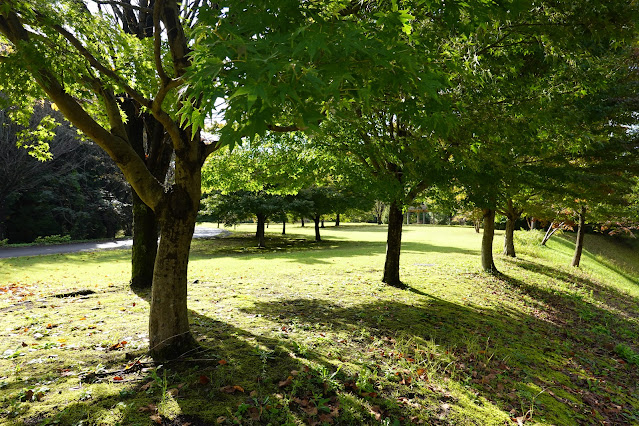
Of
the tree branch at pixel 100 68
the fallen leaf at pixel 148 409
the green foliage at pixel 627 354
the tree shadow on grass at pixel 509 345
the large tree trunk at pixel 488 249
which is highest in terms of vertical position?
the tree branch at pixel 100 68

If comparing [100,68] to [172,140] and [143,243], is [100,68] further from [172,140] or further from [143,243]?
[143,243]

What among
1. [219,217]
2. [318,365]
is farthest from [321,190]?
[318,365]

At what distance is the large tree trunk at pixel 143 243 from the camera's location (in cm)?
796

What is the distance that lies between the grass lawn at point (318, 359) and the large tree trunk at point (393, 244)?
1.84ft

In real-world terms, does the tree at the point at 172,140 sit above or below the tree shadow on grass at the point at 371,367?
above

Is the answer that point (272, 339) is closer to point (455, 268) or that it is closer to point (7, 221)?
point (455, 268)

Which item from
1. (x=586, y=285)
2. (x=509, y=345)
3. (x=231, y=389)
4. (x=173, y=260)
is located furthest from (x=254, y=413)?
(x=586, y=285)

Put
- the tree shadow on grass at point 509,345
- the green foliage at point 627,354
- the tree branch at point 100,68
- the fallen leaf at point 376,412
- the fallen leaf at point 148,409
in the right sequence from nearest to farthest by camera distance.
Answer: the fallen leaf at point 148,409
the fallen leaf at point 376,412
the tree branch at point 100,68
the tree shadow on grass at point 509,345
the green foliage at point 627,354

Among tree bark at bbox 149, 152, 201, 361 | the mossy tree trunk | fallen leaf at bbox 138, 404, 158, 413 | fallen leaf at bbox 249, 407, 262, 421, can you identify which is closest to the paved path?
tree bark at bbox 149, 152, 201, 361

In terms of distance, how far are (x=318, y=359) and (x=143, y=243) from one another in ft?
18.2

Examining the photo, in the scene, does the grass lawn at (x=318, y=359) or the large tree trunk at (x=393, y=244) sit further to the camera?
the large tree trunk at (x=393, y=244)

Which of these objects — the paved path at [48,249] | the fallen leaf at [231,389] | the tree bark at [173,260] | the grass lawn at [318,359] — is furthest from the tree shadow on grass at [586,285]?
the paved path at [48,249]

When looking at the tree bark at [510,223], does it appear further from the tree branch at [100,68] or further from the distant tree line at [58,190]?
the distant tree line at [58,190]

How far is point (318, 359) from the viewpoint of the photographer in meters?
4.47
